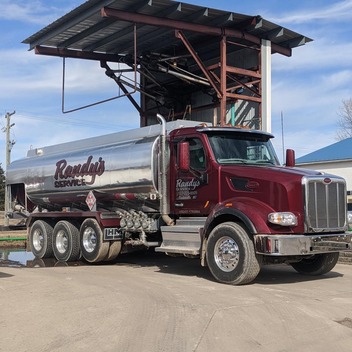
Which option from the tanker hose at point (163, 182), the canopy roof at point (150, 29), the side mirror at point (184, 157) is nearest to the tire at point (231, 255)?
the side mirror at point (184, 157)

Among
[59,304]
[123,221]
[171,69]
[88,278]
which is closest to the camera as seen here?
[59,304]

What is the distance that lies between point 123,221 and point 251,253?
14.0 feet

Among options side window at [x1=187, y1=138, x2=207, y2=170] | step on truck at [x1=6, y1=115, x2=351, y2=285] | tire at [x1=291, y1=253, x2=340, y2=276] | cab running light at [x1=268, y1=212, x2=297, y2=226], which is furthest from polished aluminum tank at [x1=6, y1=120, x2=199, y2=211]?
tire at [x1=291, y1=253, x2=340, y2=276]

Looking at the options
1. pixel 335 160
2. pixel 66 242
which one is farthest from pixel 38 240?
pixel 335 160

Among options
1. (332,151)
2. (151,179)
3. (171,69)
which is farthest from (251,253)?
(332,151)

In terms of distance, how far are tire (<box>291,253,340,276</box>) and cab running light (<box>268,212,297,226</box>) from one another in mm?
1916

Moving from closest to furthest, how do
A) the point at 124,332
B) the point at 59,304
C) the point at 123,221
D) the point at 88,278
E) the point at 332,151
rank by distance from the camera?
the point at 124,332, the point at 59,304, the point at 88,278, the point at 123,221, the point at 332,151

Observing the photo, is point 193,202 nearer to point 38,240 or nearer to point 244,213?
point 244,213

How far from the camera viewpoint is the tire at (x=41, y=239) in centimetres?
1455

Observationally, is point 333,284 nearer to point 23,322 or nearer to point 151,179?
point 151,179

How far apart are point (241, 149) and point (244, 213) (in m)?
1.84

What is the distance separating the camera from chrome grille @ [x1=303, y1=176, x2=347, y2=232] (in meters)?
8.97

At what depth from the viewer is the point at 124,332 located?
5844mm

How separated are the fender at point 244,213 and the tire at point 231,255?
0.20 m
